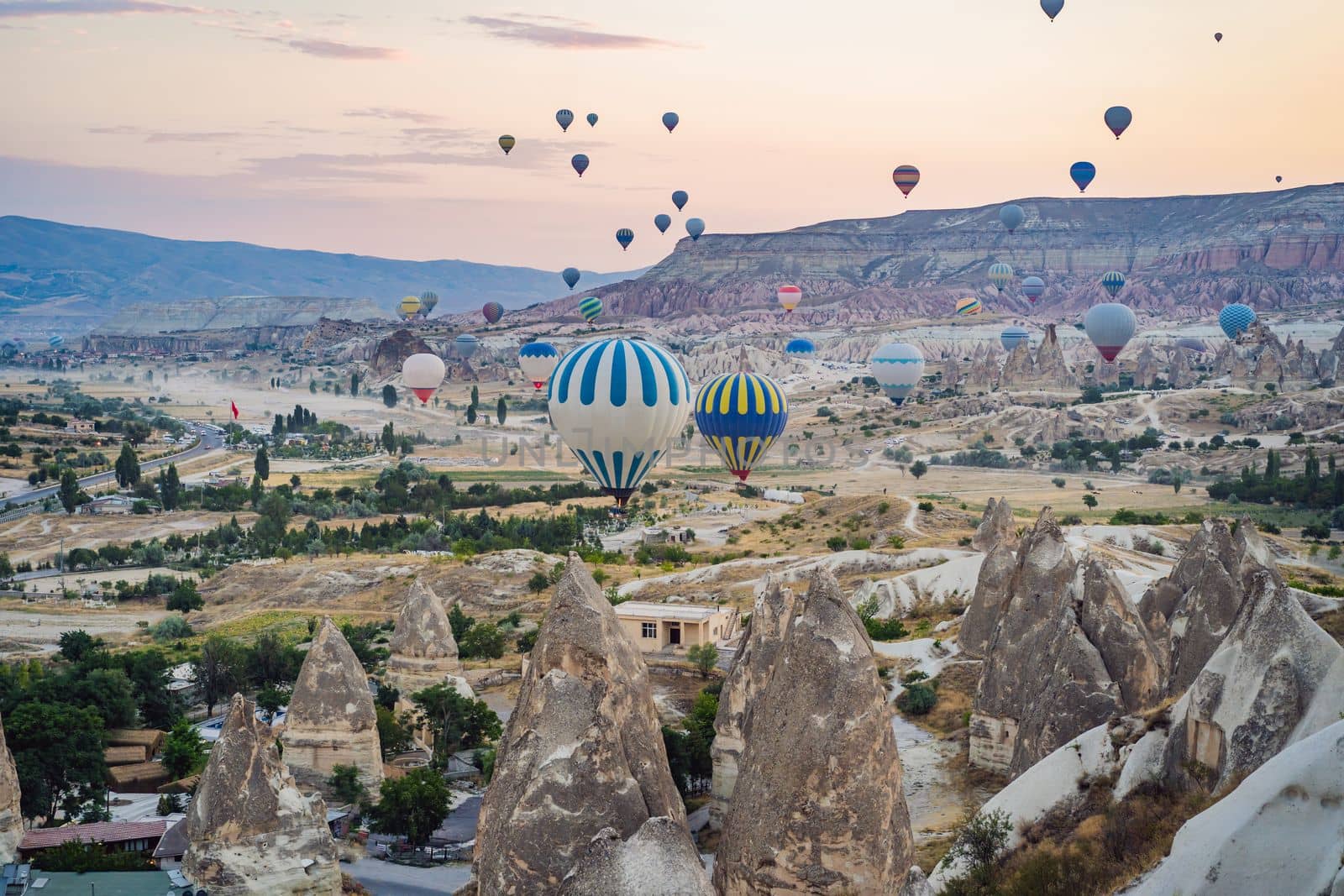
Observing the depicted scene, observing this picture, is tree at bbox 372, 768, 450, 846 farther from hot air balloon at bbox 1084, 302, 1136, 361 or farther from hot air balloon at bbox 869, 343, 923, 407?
hot air balloon at bbox 1084, 302, 1136, 361

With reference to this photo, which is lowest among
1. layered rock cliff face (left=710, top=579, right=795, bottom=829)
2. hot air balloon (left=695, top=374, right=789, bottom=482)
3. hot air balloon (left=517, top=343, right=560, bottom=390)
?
layered rock cliff face (left=710, top=579, right=795, bottom=829)

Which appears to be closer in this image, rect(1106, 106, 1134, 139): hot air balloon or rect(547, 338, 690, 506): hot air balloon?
rect(547, 338, 690, 506): hot air balloon

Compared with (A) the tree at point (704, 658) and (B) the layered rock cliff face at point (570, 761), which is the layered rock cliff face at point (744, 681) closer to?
(B) the layered rock cliff face at point (570, 761)

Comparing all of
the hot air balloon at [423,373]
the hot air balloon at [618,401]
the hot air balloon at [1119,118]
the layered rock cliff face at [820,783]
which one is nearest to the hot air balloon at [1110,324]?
the hot air balloon at [1119,118]

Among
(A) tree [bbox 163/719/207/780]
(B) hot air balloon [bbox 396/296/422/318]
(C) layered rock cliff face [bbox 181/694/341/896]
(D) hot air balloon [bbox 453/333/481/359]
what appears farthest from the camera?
(B) hot air balloon [bbox 396/296/422/318]

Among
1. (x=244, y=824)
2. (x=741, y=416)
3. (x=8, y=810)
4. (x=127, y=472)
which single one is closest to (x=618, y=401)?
(x=741, y=416)

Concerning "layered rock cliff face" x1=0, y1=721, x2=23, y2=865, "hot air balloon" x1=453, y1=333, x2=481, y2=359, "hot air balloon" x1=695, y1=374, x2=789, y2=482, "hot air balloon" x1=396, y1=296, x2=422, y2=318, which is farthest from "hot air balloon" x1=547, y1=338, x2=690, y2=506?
"hot air balloon" x1=396, y1=296, x2=422, y2=318

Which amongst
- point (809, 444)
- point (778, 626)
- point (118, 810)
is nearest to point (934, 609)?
point (778, 626)
